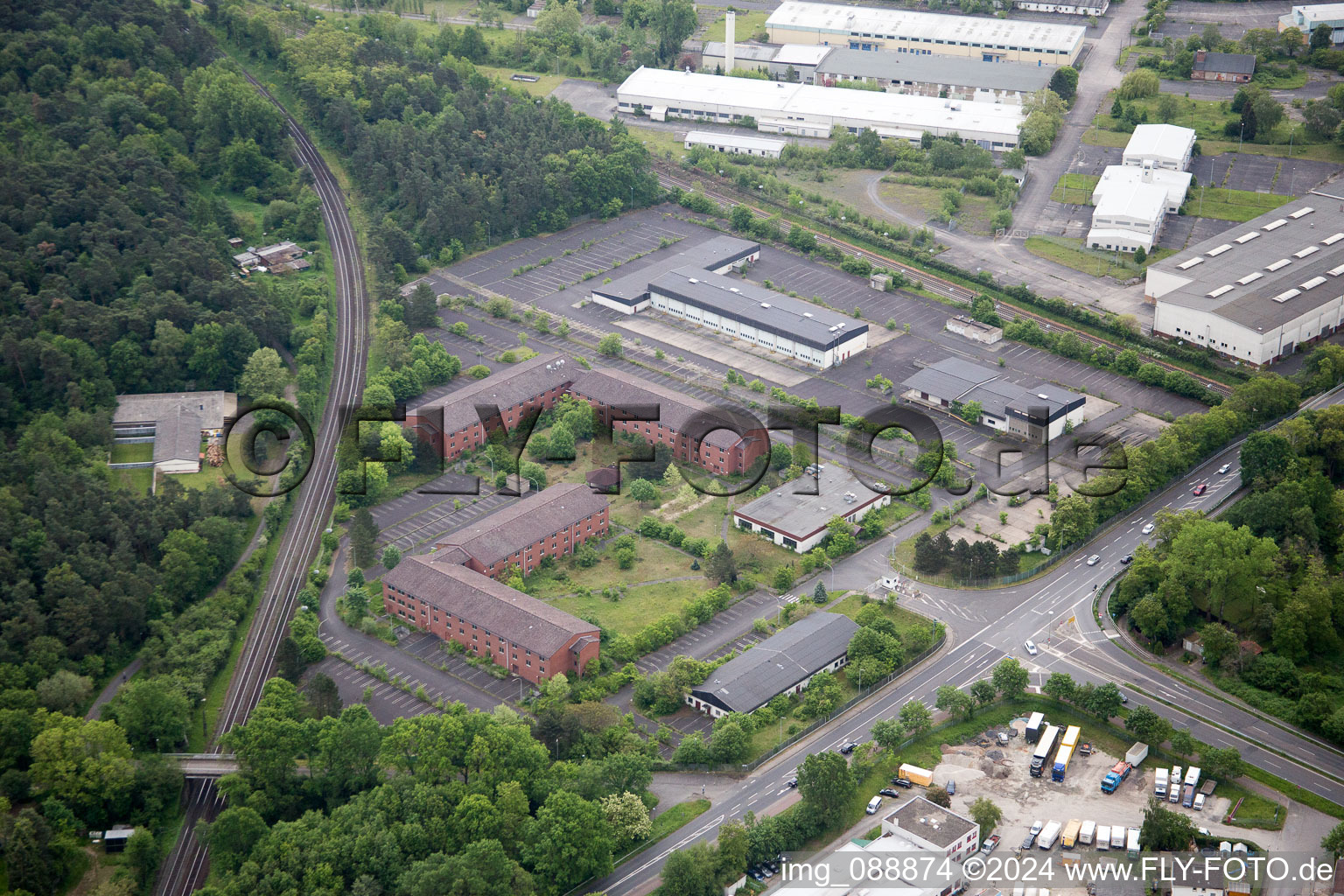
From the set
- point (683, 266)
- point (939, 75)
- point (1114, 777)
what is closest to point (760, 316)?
point (683, 266)

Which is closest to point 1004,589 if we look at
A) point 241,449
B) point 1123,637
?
point 1123,637

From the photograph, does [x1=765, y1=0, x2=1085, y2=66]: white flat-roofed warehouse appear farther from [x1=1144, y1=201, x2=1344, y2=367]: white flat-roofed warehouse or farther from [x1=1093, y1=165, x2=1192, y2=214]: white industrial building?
[x1=1144, y1=201, x2=1344, y2=367]: white flat-roofed warehouse

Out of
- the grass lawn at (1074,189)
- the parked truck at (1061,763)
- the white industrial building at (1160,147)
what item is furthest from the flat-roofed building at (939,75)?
the parked truck at (1061,763)

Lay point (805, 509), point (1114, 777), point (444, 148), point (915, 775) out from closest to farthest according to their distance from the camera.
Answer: point (1114, 777) → point (915, 775) → point (805, 509) → point (444, 148)

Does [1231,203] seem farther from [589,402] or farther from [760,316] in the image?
[589,402]

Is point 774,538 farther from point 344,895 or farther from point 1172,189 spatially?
point 1172,189

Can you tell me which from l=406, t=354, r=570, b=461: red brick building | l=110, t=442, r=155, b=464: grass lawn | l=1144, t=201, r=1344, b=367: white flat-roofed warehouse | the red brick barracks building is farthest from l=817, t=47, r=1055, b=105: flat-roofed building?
l=110, t=442, r=155, b=464: grass lawn
